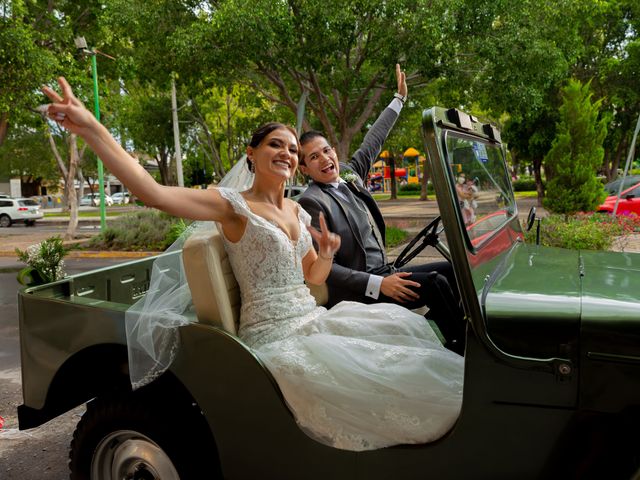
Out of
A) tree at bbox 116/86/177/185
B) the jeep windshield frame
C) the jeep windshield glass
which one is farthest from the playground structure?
the jeep windshield frame

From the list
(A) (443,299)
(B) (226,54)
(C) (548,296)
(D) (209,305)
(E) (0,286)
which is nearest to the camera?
(C) (548,296)

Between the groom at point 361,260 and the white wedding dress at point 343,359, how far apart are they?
288 millimetres

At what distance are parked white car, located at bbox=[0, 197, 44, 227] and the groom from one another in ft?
94.4

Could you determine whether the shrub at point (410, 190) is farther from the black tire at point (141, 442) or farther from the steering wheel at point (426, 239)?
the black tire at point (141, 442)

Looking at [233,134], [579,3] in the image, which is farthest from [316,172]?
[233,134]

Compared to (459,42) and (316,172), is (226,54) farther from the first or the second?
(316,172)

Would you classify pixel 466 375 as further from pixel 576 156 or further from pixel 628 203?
pixel 628 203

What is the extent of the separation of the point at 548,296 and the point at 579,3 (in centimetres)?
1393

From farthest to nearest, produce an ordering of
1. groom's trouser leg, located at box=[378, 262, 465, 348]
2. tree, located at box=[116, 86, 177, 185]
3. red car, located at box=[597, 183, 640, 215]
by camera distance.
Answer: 1. tree, located at box=[116, 86, 177, 185]
2. red car, located at box=[597, 183, 640, 215]
3. groom's trouser leg, located at box=[378, 262, 465, 348]

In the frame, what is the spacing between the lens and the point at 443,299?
8.40 feet

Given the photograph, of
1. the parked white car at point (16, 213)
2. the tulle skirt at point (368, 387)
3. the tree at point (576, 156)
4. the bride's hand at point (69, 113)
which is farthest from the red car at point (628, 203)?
the parked white car at point (16, 213)

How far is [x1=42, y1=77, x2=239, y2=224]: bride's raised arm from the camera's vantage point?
75.2 inches

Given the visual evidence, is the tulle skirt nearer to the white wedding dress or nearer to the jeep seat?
the white wedding dress

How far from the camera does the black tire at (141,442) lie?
2.19 meters
